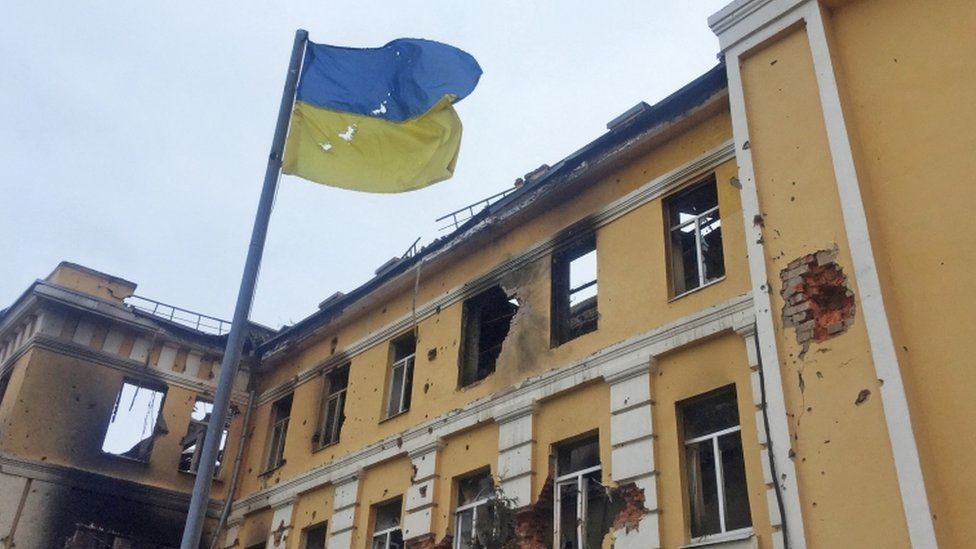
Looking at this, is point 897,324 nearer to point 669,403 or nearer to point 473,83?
point 669,403

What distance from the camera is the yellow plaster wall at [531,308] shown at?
10.3m

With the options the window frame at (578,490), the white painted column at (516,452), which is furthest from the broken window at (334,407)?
the window frame at (578,490)

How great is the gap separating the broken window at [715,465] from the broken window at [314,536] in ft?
24.2

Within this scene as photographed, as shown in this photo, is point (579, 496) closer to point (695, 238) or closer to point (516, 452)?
point (516, 452)

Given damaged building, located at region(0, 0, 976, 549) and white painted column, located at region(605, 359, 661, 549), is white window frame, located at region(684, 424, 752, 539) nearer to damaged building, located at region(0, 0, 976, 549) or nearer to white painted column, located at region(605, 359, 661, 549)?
damaged building, located at region(0, 0, 976, 549)

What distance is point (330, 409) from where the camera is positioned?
15922 millimetres

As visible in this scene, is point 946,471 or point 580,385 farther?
point 580,385

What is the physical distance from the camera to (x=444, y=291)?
14.0m

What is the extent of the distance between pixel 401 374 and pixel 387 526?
2.59 m

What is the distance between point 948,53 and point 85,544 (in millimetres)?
15275

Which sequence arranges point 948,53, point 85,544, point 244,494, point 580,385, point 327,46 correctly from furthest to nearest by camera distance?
point 244,494, point 85,544, point 580,385, point 327,46, point 948,53

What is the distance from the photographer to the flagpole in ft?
21.0

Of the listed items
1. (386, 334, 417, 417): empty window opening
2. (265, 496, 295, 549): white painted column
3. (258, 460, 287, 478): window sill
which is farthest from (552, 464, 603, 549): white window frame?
(258, 460, 287, 478): window sill

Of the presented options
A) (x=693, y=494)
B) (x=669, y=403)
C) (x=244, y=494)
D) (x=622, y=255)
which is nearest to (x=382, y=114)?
(x=622, y=255)
